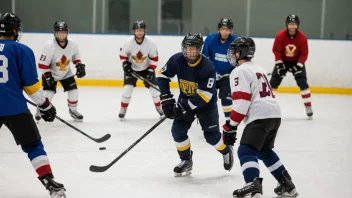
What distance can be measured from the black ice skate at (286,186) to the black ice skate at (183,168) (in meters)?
0.74

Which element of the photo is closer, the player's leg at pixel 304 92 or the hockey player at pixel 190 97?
the hockey player at pixel 190 97

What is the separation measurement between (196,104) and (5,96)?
1289mm

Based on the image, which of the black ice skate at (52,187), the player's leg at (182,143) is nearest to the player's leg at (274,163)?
the player's leg at (182,143)

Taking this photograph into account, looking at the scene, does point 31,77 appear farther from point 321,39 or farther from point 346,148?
point 321,39

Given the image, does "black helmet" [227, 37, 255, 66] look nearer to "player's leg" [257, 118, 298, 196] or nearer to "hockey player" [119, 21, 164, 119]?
"player's leg" [257, 118, 298, 196]

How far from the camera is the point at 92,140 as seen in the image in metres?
5.23

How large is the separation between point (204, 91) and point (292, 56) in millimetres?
3199

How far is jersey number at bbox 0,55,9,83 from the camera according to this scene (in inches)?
126

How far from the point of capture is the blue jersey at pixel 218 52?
567 centimetres

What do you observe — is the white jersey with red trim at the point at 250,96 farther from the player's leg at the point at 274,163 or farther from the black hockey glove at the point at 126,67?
the black hockey glove at the point at 126,67

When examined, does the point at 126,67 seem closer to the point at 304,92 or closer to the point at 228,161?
the point at 304,92

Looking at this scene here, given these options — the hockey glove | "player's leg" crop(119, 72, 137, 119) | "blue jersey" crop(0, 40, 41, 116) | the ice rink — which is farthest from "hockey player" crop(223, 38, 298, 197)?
"player's leg" crop(119, 72, 137, 119)

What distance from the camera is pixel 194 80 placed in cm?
394

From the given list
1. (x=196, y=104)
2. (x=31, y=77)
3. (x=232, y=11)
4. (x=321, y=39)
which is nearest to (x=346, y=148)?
(x=196, y=104)
